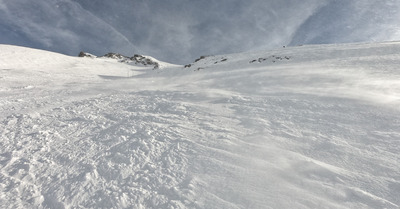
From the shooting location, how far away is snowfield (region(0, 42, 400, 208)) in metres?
2.68

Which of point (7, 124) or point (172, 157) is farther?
point (7, 124)

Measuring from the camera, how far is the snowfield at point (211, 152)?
105 inches

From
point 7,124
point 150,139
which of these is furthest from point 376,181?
point 7,124

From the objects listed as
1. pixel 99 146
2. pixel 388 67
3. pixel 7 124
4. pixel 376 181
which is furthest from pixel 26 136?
pixel 388 67

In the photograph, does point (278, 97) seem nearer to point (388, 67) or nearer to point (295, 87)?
point (295, 87)

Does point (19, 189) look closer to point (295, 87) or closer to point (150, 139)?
point (150, 139)

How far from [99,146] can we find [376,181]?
14.4ft

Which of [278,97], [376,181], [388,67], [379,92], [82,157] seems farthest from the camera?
[388,67]

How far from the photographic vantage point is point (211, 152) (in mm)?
3680

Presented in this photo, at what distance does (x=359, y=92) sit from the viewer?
19.3 ft

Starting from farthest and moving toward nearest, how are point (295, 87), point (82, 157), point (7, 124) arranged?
point (295, 87), point (7, 124), point (82, 157)

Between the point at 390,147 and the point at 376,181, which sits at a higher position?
the point at 390,147

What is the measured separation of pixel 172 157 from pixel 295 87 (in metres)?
5.54

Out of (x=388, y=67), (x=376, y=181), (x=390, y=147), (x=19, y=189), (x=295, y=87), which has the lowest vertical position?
(x=19, y=189)
